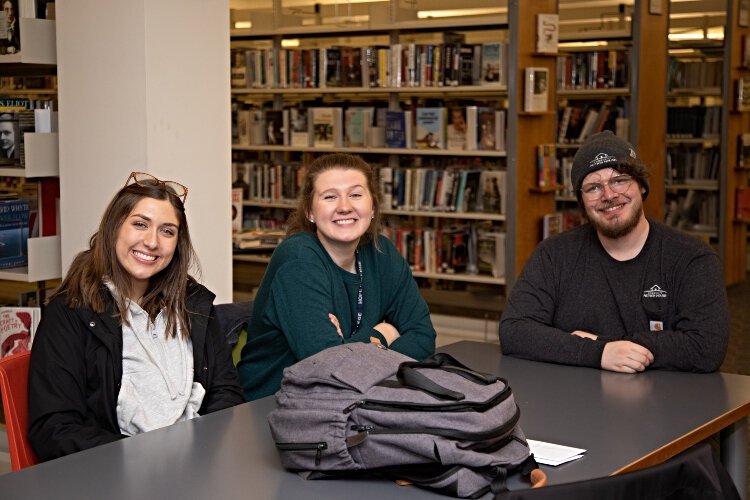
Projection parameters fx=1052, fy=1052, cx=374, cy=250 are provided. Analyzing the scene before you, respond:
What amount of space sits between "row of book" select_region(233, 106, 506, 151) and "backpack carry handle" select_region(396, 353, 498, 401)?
171 inches

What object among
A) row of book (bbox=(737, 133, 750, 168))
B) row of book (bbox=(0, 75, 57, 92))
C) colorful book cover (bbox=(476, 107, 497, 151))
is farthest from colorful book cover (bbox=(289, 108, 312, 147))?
row of book (bbox=(737, 133, 750, 168))

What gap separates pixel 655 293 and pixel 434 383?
1251 mm

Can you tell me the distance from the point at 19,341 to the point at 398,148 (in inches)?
129

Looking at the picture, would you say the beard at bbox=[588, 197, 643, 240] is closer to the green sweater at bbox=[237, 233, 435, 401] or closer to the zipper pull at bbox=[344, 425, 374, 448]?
the green sweater at bbox=[237, 233, 435, 401]

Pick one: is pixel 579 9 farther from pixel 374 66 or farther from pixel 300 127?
pixel 300 127

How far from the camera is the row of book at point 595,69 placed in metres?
7.51

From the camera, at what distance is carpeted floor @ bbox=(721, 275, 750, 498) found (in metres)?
5.97

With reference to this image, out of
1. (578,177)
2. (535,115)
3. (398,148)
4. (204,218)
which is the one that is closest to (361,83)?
(398,148)

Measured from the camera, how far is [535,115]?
6066mm

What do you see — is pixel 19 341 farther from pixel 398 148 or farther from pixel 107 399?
pixel 398 148

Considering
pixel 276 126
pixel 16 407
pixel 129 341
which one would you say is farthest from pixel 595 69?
pixel 16 407

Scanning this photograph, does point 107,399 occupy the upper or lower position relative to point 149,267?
lower

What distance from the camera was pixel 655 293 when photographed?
289cm

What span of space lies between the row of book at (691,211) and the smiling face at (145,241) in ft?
22.9
